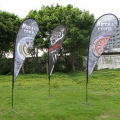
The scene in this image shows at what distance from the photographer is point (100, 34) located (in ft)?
16.5

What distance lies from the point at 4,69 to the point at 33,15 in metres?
7.32

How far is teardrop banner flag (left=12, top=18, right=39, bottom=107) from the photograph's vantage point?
4.58 meters

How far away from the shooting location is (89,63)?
5.12 metres

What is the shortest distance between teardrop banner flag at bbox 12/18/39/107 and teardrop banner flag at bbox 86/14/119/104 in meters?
2.16

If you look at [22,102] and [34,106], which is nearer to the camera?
[34,106]

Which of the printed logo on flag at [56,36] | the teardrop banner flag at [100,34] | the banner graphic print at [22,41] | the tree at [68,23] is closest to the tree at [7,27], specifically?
the tree at [68,23]

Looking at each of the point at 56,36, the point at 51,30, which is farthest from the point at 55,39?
the point at 51,30

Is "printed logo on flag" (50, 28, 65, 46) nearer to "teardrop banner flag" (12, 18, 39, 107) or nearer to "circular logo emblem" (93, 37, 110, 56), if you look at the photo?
"teardrop banner flag" (12, 18, 39, 107)

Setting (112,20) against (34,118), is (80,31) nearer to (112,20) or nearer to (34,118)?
(112,20)

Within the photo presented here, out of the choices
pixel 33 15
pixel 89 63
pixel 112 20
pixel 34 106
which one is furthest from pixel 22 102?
pixel 33 15

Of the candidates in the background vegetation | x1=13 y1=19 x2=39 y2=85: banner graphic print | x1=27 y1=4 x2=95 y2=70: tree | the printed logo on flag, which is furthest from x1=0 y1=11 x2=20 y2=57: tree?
x1=13 y1=19 x2=39 y2=85: banner graphic print

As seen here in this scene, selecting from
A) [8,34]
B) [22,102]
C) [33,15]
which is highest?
[33,15]

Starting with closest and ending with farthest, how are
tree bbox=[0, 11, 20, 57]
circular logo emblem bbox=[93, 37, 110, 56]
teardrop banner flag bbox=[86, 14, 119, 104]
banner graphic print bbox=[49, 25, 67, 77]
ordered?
teardrop banner flag bbox=[86, 14, 119, 104]
circular logo emblem bbox=[93, 37, 110, 56]
banner graphic print bbox=[49, 25, 67, 77]
tree bbox=[0, 11, 20, 57]

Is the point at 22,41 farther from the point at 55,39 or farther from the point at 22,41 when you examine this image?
the point at 55,39
